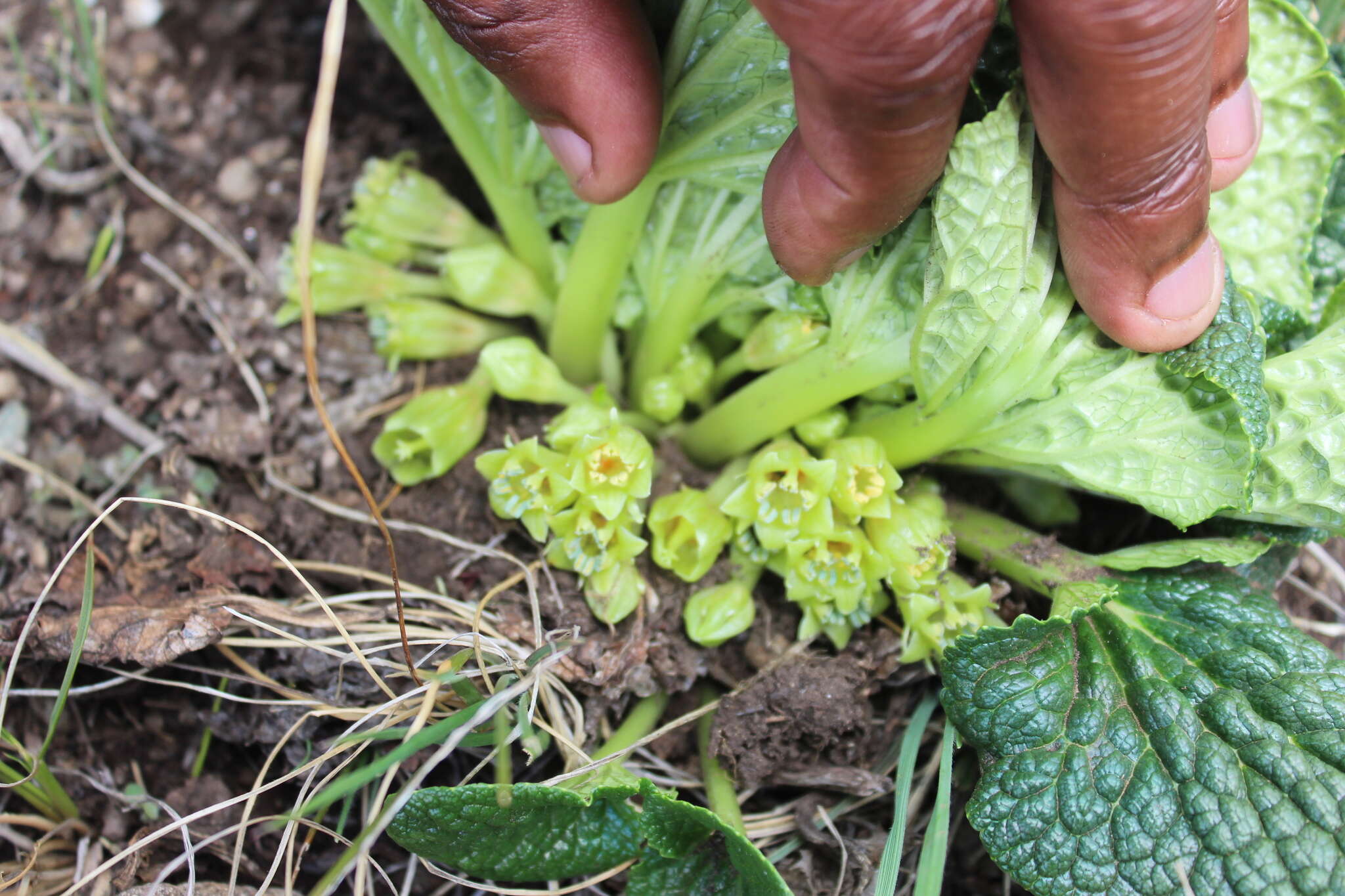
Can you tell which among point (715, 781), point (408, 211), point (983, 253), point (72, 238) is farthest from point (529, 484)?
point (72, 238)

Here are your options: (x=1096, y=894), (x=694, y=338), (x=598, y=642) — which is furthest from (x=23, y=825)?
(x=1096, y=894)

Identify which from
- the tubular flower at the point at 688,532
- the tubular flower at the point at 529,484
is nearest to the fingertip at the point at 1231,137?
the tubular flower at the point at 688,532

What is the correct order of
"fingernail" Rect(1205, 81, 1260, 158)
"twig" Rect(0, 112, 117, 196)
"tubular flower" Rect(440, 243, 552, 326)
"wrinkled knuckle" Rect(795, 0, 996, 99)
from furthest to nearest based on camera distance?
"twig" Rect(0, 112, 117, 196) → "tubular flower" Rect(440, 243, 552, 326) → "fingernail" Rect(1205, 81, 1260, 158) → "wrinkled knuckle" Rect(795, 0, 996, 99)

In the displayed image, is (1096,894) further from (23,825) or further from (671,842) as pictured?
(23,825)

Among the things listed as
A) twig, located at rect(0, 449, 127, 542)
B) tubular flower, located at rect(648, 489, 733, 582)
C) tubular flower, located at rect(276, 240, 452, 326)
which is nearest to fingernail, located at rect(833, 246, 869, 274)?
tubular flower, located at rect(648, 489, 733, 582)

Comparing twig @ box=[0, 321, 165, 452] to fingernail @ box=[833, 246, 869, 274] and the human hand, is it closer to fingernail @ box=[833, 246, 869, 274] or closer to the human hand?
the human hand

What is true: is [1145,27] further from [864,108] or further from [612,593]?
[612,593]
